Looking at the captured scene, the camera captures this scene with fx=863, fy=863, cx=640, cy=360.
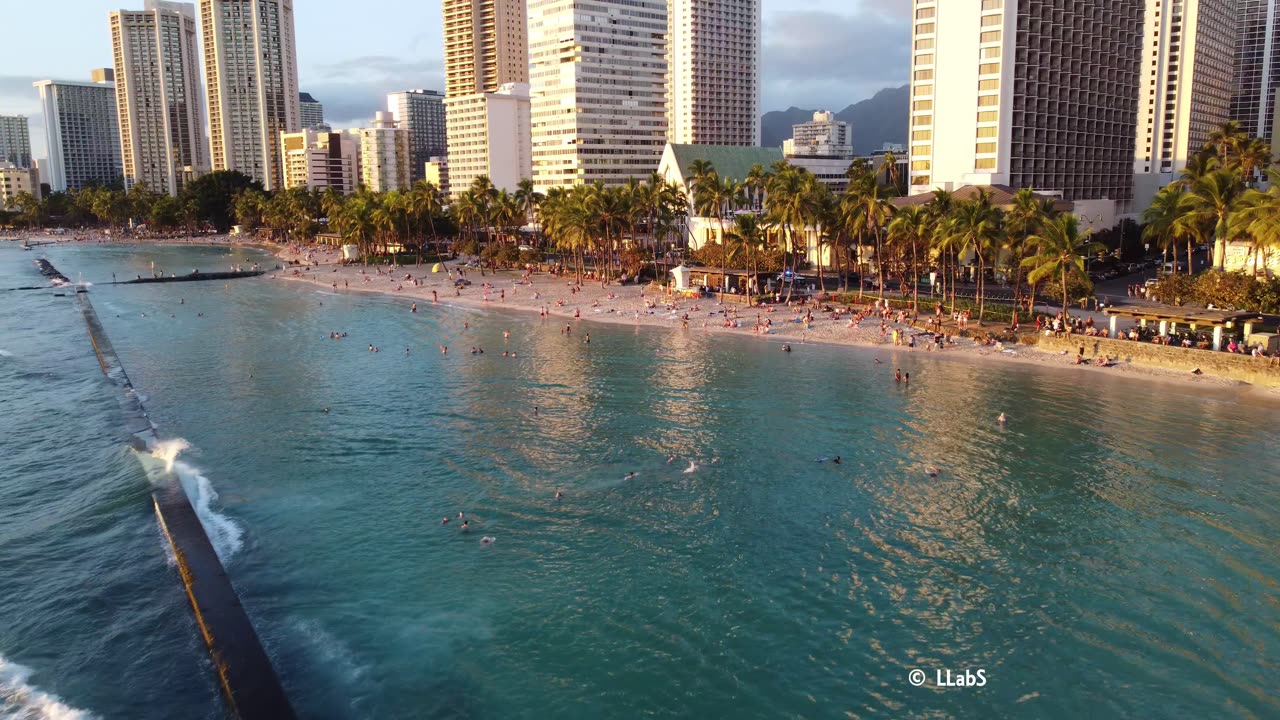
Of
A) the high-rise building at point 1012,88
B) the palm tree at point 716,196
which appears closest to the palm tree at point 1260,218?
the high-rise building at point 1012,88

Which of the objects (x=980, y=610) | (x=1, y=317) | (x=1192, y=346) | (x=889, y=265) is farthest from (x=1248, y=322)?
(x=1, y=317)

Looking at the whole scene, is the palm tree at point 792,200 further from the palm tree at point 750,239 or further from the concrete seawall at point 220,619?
the concrete seawall at point 220,619

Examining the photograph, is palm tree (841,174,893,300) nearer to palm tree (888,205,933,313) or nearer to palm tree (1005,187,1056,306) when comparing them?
palm tree (888,205,933,313)

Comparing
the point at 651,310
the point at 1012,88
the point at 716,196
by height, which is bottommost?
the point at 651,310

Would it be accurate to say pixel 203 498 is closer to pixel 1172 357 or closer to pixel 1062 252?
pixel 1062 252

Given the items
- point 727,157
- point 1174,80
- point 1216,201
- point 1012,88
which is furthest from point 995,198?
point 1174,80
